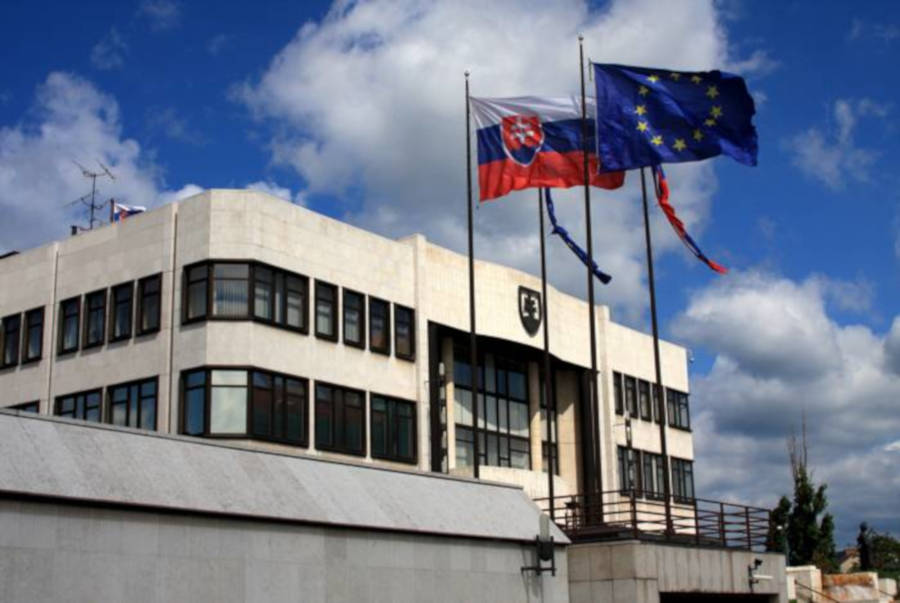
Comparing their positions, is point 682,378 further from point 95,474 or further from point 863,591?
point 95,474

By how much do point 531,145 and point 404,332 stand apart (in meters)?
8.98

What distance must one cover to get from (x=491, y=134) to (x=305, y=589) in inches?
756

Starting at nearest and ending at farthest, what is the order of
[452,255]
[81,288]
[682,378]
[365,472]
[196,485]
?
[196,485] → [365,472] → [81,288] → [452,255] → [682,378]

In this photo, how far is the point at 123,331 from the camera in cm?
3816

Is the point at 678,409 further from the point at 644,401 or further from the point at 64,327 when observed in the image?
the point at 64,327

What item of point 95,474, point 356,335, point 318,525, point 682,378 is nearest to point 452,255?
point 356,335

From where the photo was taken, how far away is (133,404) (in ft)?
122

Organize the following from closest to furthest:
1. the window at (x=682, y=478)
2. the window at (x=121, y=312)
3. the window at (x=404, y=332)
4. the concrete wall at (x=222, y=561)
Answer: the concrete wall at (x=222, y=561) < the window at (x=121, y=312) < the window at (x=404, y=332) < the window at (x=682, y=478)

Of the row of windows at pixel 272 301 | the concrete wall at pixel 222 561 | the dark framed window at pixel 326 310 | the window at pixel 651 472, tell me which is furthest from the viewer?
the window at pixel 651 472

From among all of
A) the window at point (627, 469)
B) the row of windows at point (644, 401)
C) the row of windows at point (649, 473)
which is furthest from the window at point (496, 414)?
the row of windows at point (644, 401)

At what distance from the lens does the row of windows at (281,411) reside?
35.3m

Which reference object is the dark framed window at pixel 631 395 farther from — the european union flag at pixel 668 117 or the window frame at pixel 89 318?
the window frame at pixel 89 318

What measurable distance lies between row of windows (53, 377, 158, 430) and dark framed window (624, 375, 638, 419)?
2492cm

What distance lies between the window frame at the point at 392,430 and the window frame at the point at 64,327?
31.1 feet
